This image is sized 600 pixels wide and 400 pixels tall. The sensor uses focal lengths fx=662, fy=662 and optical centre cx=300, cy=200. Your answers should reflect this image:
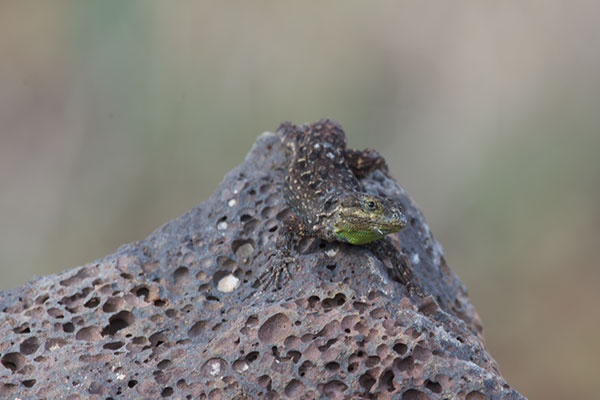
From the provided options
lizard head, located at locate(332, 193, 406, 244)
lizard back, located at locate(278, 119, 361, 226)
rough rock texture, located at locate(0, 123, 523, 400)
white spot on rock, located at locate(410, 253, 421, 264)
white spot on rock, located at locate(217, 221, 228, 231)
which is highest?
lizard back, located at locate(278, 119, 361, 226)

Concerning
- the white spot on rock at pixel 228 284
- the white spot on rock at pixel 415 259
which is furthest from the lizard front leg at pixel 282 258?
the white spot on rock at pixel 415 259

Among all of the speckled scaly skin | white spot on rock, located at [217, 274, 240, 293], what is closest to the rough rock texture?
white spot on rock, located at [217, 274, 240, 293]

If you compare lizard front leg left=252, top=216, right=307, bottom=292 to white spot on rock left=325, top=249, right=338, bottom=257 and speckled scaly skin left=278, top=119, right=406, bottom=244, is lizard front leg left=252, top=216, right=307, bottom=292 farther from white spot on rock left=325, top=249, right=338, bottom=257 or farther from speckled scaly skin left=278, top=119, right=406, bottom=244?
white spot on rock left=325, top=249, right=338, bottom=257

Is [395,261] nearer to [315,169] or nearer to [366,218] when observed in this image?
[366,218]

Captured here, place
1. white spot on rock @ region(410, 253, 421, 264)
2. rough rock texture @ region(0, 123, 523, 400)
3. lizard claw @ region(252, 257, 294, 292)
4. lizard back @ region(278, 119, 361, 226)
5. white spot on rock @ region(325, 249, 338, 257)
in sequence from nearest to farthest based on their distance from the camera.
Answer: rough rock texture @ region(0, 123, 523, 400) < lizard claw @ region(252, 257, 294, 292) < white spot on rock @ region(325, 249, 338, 257) < lizard back @ region(278, 119, 361, 226) < white spot on rock @ region(410, 253, 421, 264)

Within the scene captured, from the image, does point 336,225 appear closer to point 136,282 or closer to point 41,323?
point 136,282
